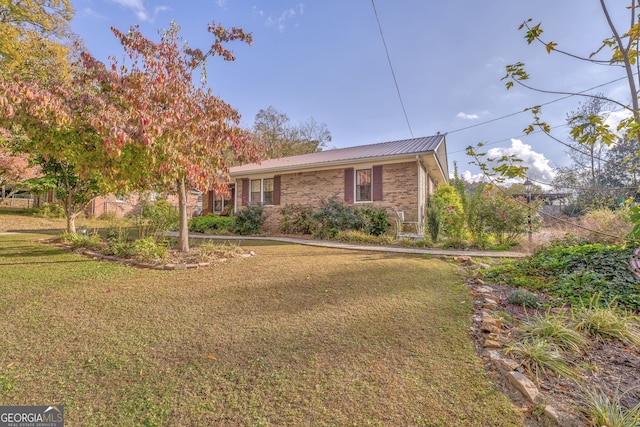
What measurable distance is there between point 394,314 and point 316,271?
206 cm

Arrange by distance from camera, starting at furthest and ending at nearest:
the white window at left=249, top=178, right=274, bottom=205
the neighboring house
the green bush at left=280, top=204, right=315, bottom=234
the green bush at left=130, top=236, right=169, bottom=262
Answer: the neighboring house < the white window at left=249, top=178, right=274, bottom=205 < the green bush at left=280, top=204, right=315, bottom=234 < the green bush at left=130, top=236, right=169, bottom=262

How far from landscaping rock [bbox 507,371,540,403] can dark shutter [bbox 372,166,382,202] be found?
903cm

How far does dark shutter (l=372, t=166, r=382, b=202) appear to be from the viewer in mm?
10797

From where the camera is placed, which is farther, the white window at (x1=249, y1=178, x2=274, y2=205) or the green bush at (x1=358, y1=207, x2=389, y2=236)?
the white window at (x1=249, y1=178, x2=274, y2=205)

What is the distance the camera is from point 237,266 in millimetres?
5297

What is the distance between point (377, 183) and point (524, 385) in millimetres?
9386

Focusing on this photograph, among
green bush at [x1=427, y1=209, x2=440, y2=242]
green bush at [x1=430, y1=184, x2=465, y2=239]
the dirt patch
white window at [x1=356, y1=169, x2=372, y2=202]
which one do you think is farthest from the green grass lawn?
white window at [x1=356, y1=169, x2=372, y2=202]

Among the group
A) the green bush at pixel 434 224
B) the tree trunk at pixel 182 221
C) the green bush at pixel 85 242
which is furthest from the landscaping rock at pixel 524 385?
the green bush at pixel 85 242

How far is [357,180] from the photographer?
11422 mm

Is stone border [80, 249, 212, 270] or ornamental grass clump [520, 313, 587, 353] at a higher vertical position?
stone border [80, 249, 212, 270]

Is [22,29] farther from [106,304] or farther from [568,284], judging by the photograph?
[568,284]

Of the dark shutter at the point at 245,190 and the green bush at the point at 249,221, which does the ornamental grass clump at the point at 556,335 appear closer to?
the green bush at the point at 249,221

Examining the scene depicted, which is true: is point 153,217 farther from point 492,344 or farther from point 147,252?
point 492,344

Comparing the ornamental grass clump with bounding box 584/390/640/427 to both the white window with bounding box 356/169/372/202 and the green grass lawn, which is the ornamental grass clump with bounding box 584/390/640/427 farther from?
the white window with bounding box 356/169/372/202
